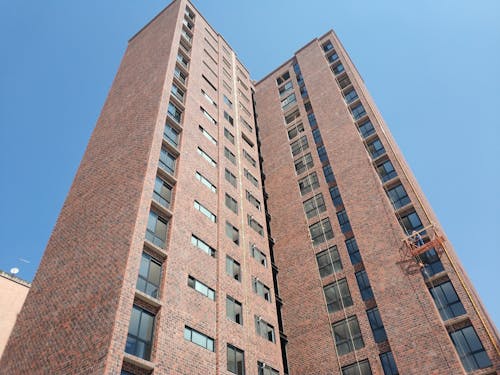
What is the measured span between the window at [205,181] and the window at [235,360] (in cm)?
1174

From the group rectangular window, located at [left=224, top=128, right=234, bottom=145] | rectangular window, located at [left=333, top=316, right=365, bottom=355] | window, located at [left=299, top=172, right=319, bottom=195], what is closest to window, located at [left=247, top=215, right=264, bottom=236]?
window, located at [left=299, top=172, right=319, bottom=195]

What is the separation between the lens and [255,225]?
1388 inches

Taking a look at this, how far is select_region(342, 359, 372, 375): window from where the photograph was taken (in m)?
26.1

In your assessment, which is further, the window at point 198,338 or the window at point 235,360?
the window at point 235,360

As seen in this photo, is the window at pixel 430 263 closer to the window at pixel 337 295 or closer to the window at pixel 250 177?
the window at pixel 337 295

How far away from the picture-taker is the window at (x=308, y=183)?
3862 cm

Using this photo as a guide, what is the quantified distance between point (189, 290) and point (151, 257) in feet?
8.97

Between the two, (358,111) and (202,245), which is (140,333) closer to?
(202,245)

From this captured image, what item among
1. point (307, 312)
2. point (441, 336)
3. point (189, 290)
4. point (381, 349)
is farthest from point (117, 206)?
point (441, 336)

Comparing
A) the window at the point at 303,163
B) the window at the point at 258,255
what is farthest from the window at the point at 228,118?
the window at the point at 258,255

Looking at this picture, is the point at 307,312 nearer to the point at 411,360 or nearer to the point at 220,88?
the point at 411,360

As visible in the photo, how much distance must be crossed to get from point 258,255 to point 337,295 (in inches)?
262

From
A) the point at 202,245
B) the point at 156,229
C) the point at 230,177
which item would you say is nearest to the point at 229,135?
the point at 230,177

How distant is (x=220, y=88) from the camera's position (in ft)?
143
